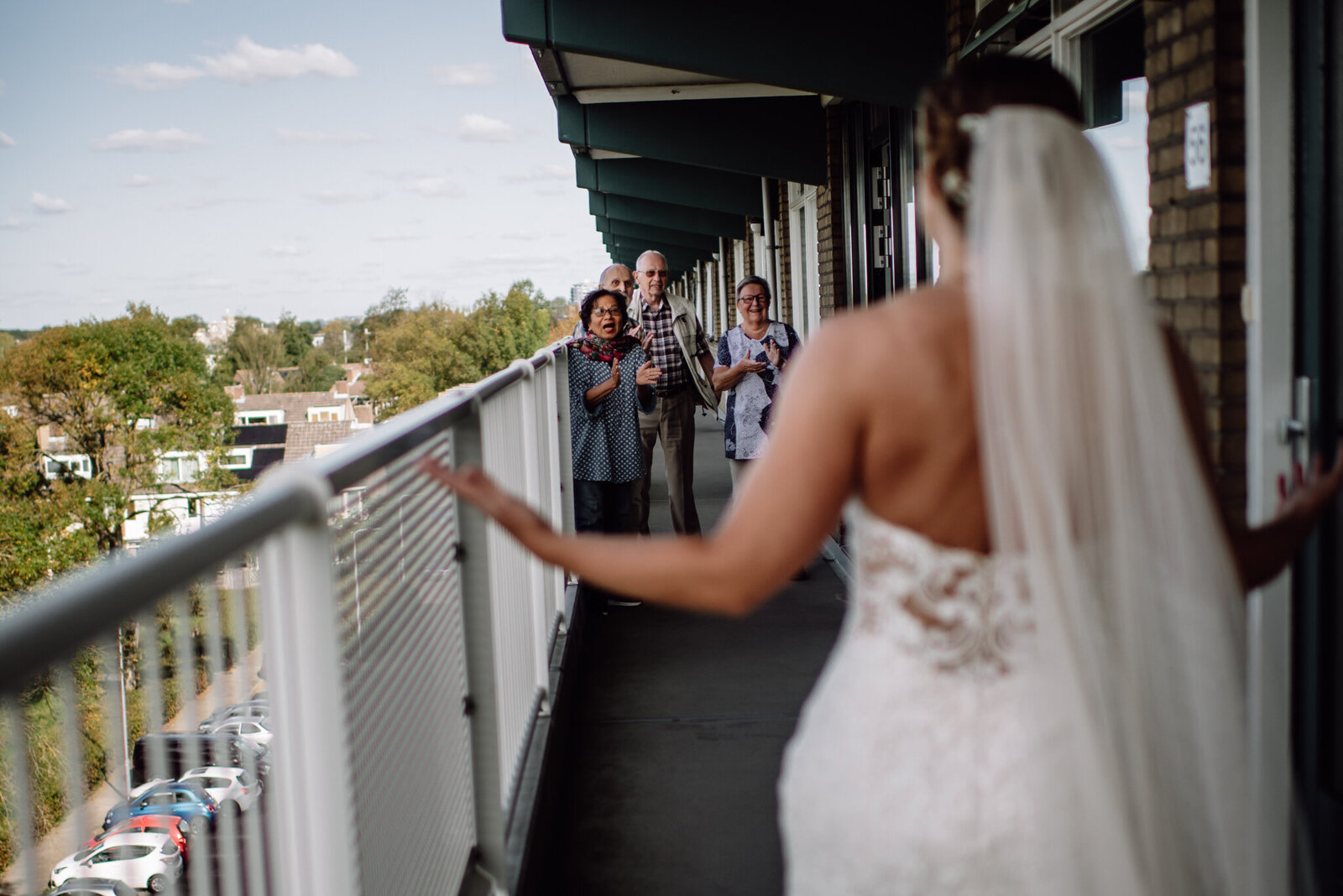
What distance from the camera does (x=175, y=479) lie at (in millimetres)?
62062

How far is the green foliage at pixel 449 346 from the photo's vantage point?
88500 mm

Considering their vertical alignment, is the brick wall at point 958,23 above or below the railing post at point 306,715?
above

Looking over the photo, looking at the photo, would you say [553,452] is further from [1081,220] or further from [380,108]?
[380,108]

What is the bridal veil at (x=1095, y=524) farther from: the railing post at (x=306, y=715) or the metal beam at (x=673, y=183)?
the metal beam at (x=673, y=183)

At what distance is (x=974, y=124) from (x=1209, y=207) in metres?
1.88

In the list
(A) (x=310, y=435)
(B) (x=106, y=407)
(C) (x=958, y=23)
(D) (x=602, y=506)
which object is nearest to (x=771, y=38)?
(C) (x=958, y=23)

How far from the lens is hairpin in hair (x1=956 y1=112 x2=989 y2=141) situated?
1.31 m

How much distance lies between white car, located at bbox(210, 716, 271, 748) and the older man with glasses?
4.94 m

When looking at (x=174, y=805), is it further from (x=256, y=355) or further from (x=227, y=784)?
(x=256, y=355)

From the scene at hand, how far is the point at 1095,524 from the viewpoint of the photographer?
4.35 ft

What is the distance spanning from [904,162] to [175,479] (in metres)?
61.9

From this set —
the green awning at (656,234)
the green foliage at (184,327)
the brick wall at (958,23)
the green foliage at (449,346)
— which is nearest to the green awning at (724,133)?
the brick wall at (958,23)

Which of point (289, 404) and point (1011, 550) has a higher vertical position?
point (1011, 550)

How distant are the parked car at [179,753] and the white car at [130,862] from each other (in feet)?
0.15
